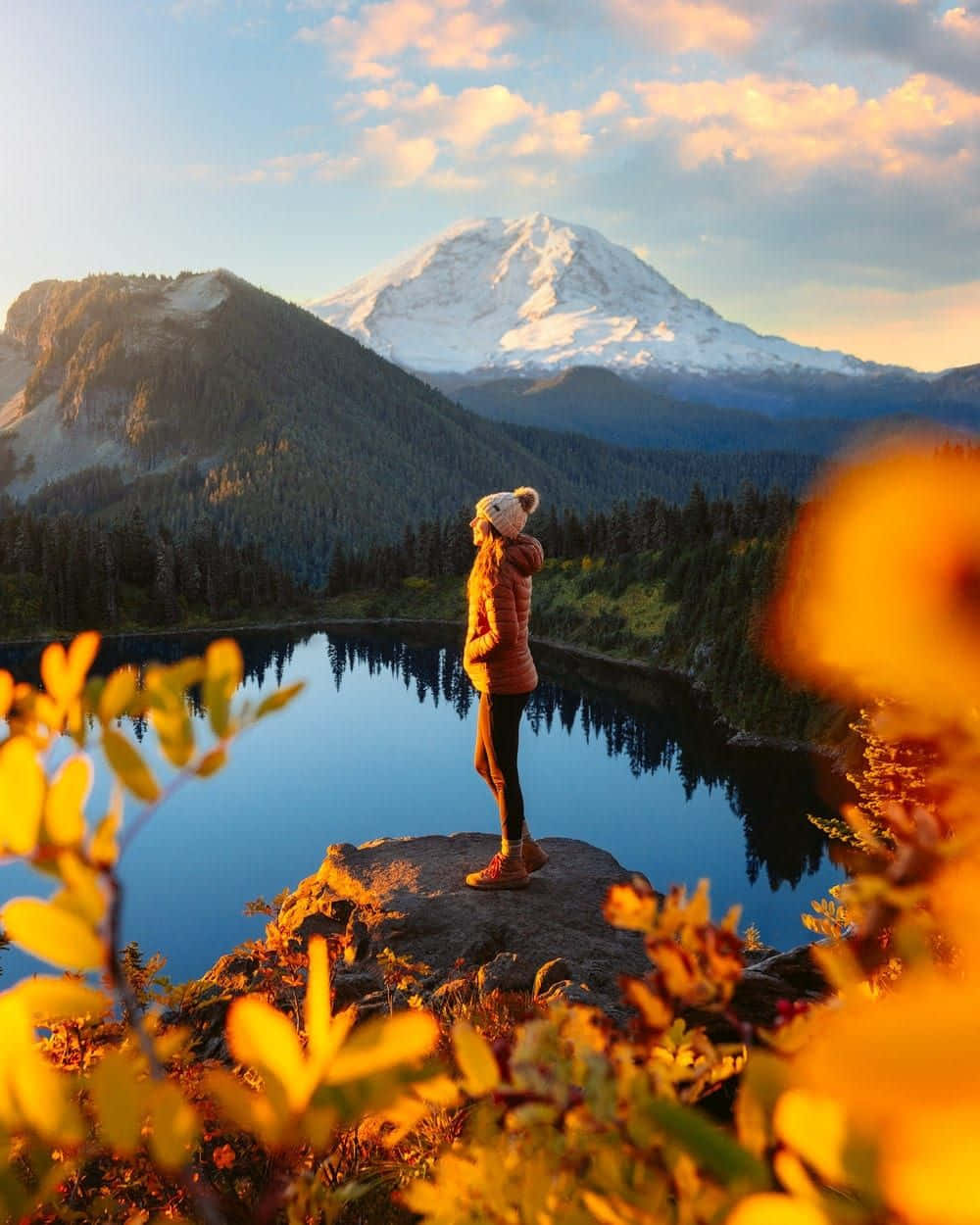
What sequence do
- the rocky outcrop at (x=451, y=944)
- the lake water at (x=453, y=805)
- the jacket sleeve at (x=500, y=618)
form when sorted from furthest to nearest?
the lake water at (x=453, y=805), the jacket sleeve at (x=500, y=618), the rocky outcrop at (x=451, y=944)

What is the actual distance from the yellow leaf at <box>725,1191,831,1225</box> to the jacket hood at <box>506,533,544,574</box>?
5074mm

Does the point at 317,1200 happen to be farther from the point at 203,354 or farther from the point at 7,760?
the point at 203,354

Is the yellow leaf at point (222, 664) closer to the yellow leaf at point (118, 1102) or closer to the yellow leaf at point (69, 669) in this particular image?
the yellow leaf at point (69, 669)

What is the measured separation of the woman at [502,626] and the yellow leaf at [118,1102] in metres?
4.72

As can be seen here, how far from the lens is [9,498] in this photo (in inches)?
5039

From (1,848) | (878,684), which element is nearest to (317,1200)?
(1,848)

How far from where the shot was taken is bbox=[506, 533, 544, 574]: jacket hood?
558 centimetres

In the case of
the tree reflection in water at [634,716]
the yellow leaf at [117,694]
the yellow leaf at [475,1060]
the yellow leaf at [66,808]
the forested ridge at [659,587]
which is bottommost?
the tree reflection in water at [634,716]

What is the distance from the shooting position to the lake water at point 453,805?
1906cm

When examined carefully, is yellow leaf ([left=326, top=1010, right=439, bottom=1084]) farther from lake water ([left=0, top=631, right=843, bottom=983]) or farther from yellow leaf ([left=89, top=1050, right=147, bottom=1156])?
lake water ([left=0, top=631, right=843, bottom=983])

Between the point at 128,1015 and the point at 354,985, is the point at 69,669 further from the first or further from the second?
the point at 354,985

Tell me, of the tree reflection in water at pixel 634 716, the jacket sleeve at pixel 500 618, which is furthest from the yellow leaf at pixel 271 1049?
the tree reflection in water at pixel 634 716

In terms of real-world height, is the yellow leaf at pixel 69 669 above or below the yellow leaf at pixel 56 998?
above

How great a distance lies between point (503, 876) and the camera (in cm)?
684
